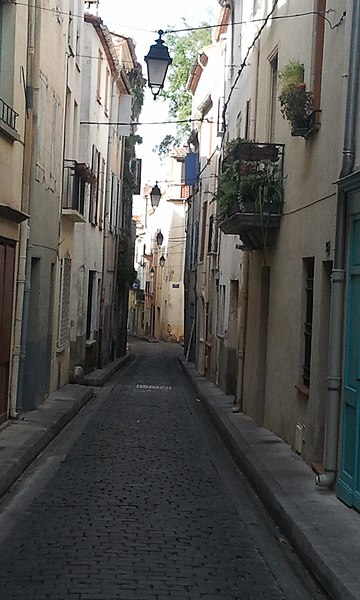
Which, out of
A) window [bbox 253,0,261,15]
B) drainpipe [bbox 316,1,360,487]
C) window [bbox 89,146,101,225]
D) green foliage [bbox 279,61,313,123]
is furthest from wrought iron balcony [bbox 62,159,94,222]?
drainpipe [bbox 316,1,360,487]

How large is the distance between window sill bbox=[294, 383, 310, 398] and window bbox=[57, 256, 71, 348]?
813 cm

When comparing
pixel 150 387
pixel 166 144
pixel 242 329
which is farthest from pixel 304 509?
pixel 166 144

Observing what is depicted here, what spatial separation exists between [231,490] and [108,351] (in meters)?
21.4

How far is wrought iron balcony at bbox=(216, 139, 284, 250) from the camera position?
12836 mm

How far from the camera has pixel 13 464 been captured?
973cm

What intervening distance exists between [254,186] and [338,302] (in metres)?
4.56

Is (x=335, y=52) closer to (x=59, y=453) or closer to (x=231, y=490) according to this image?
(x=231, y=490)

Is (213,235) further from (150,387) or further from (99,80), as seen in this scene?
(99,80)

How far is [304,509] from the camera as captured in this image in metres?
8.07

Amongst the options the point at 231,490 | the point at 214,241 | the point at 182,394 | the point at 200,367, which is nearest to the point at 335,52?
the point at 231,490

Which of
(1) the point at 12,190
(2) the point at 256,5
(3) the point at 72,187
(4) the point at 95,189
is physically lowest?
(1) the point at 12,190

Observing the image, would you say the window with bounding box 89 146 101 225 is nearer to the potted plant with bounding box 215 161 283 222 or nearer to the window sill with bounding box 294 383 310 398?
the potted plant with bounding box 215 161 283 222

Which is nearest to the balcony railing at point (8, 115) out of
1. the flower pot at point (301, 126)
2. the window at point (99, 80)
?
the flower pot at point (301, 126)

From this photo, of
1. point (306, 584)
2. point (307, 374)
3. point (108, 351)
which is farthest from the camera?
point (108, 351)
